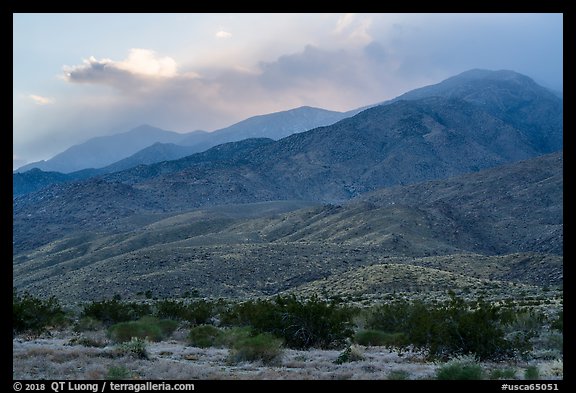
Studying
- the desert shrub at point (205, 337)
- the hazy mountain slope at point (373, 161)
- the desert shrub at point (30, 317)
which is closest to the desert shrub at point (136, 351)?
the desert shrub at point (205, 337)

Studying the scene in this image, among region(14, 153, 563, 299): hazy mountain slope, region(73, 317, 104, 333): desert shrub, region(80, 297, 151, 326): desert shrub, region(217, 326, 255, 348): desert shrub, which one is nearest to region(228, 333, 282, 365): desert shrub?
region(217, 326, 255, 348): desert shrub

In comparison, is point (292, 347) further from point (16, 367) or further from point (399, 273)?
point (399, 273)

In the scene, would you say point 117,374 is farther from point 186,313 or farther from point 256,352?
point 186,313

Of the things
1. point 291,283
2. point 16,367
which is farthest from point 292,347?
point 291,283

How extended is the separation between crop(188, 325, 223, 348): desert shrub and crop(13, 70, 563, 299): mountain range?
1516 inches

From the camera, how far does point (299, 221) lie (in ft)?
354

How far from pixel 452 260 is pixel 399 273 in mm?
16590

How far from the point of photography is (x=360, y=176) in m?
181

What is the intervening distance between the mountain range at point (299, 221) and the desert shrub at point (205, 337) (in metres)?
38.5

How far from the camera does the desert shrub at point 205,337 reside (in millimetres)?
21078

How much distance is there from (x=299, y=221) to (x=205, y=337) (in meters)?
86.5

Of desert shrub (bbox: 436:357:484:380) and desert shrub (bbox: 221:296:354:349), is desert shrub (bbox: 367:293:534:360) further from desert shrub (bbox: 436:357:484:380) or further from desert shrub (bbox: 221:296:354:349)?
desert shrub (bbox: 436:357:484:380)

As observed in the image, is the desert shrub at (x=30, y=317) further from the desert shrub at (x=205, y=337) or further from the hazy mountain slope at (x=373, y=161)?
the hazy mountain slope at (x=373, y=161)
